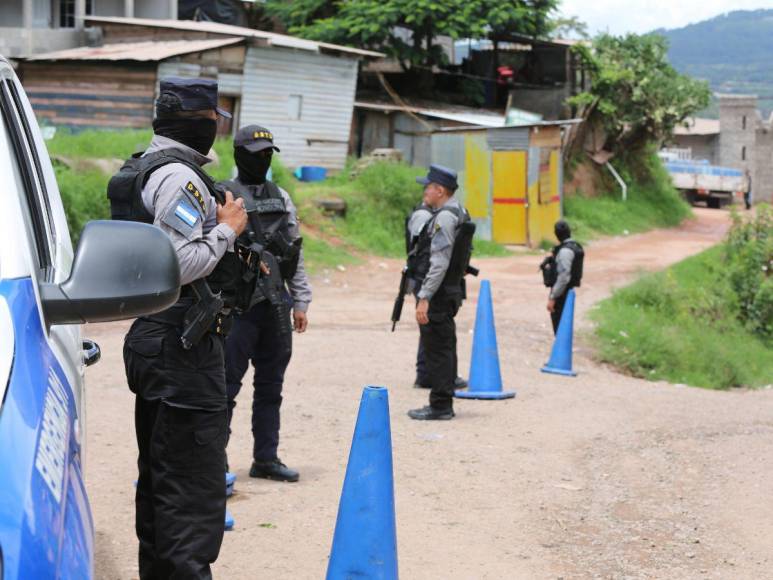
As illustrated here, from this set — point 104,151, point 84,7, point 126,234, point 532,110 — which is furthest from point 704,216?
point 126,234

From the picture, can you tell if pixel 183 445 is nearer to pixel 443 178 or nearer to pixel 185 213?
pixel 185 213

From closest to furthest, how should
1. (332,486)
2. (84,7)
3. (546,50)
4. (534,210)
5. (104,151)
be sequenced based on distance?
(332,486)
(104,151)
(534,210)
(84,7)
(546,50)

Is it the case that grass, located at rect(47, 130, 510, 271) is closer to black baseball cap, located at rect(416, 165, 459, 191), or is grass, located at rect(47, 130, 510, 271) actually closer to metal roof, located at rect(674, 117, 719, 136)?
black baseball cap, located at rect(416, 165, 459, 191)

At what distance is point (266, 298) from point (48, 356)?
3498 millimetres

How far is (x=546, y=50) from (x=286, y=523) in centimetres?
3010

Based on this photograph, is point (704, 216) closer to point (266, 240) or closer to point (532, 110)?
point (532, 110)

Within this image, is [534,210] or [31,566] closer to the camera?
[31,566]

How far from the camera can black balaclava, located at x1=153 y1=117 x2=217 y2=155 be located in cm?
406

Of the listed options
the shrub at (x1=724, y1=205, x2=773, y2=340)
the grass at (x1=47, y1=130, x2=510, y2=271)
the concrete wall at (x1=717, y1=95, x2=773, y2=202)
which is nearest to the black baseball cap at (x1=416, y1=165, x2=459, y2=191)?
the grass at (x1=47, y1=130, x2=510, y2=271)

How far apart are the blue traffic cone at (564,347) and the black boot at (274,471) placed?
559 centimetres

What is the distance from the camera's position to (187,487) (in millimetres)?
3920

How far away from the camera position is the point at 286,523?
18.6 feet

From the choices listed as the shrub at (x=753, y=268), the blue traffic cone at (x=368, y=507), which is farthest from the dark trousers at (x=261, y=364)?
the shrub at (x=753, y=268)

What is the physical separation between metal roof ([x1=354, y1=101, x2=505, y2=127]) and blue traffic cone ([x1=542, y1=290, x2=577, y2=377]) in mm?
16211
